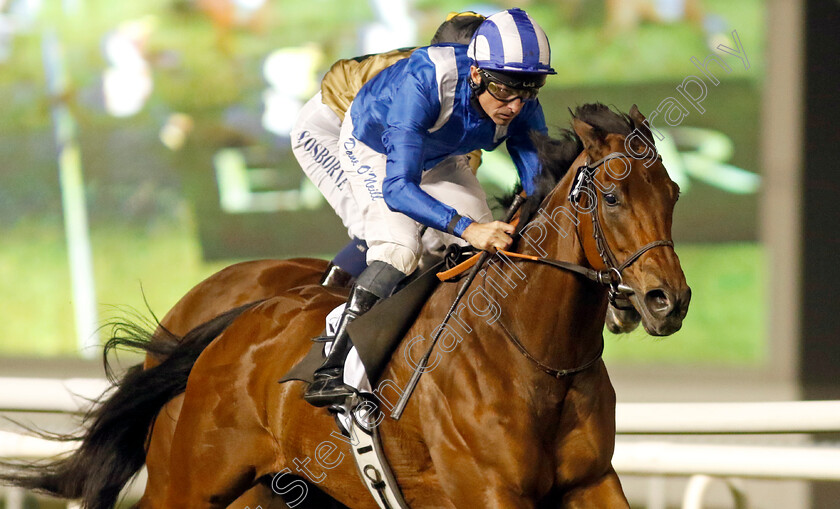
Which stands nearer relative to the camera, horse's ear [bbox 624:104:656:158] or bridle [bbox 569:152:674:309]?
bridle [bbox 569:152:674:309]

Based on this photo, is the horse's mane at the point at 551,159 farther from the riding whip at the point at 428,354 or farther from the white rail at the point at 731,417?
the white rail at the point at 731,417

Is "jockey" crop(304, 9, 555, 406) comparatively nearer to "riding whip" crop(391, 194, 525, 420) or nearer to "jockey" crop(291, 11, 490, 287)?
"riding whip" crop(391, 194, 525, 420)

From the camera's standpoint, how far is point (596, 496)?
7.98ft

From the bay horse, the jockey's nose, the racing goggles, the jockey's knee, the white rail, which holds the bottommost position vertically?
the white rail

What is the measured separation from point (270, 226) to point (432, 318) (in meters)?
4.08

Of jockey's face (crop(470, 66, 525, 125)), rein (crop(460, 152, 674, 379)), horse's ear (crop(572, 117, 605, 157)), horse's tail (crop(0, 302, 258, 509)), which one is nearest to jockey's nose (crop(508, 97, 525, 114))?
jockey's face (crop(470, 66, 525, 125))

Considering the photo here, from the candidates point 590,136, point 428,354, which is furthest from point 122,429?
point 590,136

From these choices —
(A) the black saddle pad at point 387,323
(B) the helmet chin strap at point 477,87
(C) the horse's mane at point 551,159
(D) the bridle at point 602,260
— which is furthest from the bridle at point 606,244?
(A) the black saddle pad at point 387,323

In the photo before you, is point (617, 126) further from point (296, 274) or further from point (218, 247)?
point (218, 247)

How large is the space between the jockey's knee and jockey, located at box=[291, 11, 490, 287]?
604mm

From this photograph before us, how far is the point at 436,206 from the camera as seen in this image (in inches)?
97.7

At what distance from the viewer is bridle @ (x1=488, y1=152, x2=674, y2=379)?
2.18 meters

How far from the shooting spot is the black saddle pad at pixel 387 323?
2.64m

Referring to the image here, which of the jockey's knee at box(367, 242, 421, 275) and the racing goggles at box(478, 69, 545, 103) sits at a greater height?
the racing goggles at box(478, 69, 545, 103)
